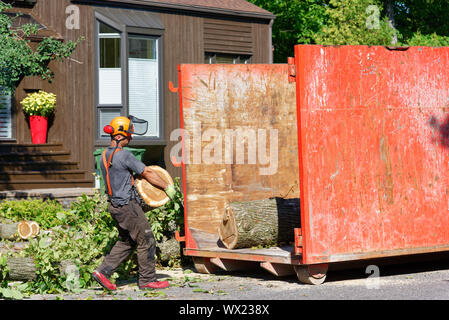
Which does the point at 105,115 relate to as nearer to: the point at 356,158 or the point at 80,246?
the point at 80,246

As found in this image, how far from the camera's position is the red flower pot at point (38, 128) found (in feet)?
59.3

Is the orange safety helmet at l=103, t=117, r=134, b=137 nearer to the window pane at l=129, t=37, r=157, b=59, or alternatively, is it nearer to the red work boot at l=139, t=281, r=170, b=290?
the red work boot at l=139, t=281, r=170, b=290

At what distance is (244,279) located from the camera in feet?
31.6

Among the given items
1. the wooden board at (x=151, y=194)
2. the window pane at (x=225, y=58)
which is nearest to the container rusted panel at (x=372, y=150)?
the wooden board at (x=151, y=194)

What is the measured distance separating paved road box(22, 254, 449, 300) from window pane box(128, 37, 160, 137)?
30.4 feet

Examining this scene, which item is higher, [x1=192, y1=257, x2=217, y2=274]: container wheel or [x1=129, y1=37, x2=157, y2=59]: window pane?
[x1=129, y1=37, x2=157, y2=59]: window pane

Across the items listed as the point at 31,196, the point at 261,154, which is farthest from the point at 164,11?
the point at 261,154

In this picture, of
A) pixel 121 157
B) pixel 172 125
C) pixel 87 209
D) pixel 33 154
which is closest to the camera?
pixel 121 157

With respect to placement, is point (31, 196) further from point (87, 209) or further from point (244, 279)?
point (244, 279)

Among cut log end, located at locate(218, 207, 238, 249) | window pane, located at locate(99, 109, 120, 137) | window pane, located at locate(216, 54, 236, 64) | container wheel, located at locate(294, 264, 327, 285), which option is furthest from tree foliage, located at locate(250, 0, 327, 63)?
container wheel, located at locate(294, 264, 327, 285)

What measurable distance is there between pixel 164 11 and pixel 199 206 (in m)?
10.6

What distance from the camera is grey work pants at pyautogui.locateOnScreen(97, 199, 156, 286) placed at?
8703mm

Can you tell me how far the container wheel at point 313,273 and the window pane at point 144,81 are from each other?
10765mm

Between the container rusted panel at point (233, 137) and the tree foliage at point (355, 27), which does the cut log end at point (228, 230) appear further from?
the tree foliage at point (355, 27)
